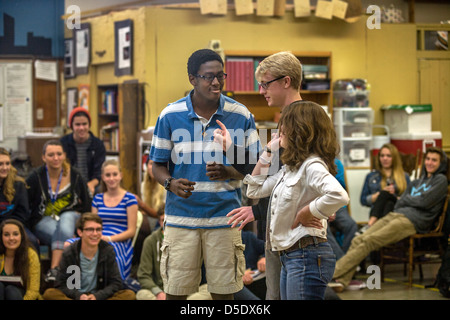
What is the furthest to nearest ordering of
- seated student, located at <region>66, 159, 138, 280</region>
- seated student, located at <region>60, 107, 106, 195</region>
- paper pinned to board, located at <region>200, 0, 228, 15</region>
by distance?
paper pinned to board, located at <region>200, 0, 228, 15</region>, seated student, located at <region>60, 107, 106, 195</region>, seated student, located at <region>66, 159, 138, 280</region>

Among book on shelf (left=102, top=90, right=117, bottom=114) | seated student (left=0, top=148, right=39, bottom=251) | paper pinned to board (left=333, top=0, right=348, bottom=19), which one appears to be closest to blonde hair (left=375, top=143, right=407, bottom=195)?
paper pinned to board (left=333, top=0, right=348, bottom=19)

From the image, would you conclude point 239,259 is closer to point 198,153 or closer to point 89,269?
point 198,153

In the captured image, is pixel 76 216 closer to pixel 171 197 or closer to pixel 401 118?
pixel 171 197

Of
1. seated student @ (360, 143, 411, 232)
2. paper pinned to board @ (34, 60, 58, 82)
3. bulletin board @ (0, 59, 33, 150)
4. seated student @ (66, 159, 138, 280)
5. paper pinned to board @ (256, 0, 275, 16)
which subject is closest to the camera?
seated student @ (66, 159, 138, 280)

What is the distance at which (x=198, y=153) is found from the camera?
2262mm

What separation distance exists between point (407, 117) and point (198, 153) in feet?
16.2

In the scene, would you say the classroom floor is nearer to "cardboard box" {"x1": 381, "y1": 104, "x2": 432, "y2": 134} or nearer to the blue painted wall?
"cardboard box" {"x1": 381, "y1": 104, "x2": 432, "y2": 134}

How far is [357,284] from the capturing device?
5.21 m

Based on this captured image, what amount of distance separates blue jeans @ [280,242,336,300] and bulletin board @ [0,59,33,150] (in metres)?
4.86

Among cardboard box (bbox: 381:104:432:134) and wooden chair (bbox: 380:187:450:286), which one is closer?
wooden chair (bbox: 380:187:450:286)

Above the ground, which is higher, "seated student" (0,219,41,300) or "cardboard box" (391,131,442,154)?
"cardboard box" (391,131,442,154)

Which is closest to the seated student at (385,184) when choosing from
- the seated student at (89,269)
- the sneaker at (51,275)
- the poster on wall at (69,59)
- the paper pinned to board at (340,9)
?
the paper pinned to board at (340,9)

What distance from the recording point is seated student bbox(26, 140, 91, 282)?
174 inches
